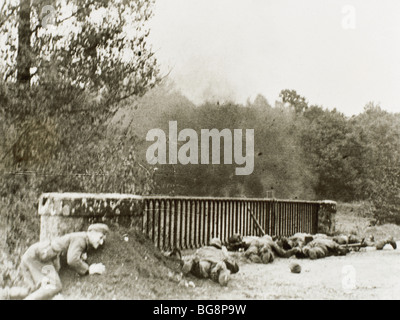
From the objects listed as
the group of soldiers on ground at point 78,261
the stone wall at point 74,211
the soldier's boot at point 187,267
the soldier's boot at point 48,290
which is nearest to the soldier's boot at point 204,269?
the group of soldiers on ground at point 78,261

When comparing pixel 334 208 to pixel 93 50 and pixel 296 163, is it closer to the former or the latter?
pixel 296 163

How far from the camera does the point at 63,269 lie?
15.0 ft

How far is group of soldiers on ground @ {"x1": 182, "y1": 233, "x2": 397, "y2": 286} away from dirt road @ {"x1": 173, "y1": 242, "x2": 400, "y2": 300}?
111 millimetres

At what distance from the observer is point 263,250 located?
20.4 feet

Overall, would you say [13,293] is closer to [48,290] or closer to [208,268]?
[48,290]

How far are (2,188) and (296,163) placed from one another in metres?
3.52

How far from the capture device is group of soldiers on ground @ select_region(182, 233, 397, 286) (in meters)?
5.05

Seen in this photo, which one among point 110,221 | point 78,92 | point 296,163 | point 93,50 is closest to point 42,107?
point 78,92

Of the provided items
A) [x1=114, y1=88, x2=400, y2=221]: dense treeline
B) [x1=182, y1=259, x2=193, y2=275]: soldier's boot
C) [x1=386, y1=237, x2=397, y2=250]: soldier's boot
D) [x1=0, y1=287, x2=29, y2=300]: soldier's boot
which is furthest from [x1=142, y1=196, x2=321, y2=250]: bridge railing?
[x1=0, y1=287, x2=29, y2=300]: soldier's boot

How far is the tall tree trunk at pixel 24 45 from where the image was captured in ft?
17.7

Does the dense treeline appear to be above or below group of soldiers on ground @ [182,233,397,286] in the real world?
above

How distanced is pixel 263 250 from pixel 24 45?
3.75 metres

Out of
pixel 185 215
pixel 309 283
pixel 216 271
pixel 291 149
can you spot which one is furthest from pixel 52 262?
pixel 291 149

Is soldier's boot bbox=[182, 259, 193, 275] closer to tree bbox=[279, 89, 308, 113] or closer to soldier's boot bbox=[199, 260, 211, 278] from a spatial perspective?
soldier's boot bbox=[199, 260, 211, 278]
